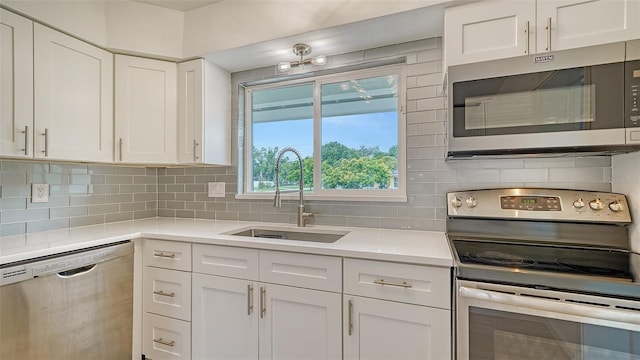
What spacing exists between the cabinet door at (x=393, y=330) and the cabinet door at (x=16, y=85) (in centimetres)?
184

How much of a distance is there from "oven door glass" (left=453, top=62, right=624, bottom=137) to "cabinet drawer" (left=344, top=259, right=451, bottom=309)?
66cm

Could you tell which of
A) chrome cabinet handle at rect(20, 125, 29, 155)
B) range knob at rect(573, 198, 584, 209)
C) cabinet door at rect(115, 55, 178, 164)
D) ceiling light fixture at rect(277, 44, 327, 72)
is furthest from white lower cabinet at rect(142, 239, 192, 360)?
range knob at rect(573, 198, 584, 209)

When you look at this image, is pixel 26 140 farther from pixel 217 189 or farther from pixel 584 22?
pixel 584 22

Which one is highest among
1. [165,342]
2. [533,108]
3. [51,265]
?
[533,108]

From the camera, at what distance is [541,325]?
1.08 metres

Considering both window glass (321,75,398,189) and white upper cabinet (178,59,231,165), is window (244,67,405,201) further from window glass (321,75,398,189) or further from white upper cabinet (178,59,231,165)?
white upper cabinet (178,59,231,165)

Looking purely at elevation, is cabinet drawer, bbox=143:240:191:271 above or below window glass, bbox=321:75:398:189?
below

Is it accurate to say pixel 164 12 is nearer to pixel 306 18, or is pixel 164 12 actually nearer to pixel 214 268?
pixel 306 18

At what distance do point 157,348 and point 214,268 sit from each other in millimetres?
679

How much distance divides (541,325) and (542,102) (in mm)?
898

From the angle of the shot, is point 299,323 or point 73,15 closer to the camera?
point 299,323

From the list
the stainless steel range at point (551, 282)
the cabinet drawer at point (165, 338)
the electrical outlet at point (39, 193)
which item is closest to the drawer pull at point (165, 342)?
the cabinet drawer at point (165, 338)

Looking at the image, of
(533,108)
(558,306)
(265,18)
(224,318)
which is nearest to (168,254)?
(224,318)

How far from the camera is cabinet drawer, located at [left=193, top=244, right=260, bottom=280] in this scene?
161cm
